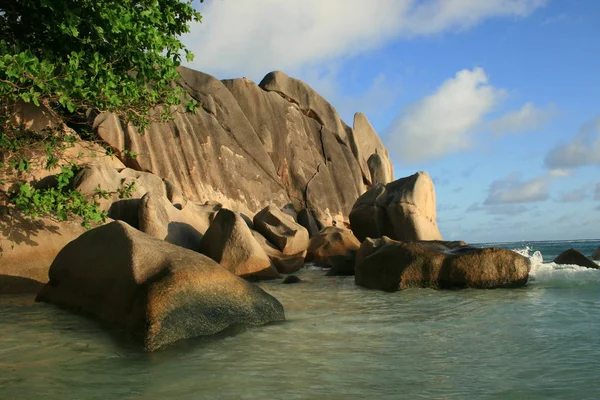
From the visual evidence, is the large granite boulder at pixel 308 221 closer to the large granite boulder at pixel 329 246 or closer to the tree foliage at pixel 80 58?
the large granite boulder at pixel 329 246

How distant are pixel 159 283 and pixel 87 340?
0.85 m

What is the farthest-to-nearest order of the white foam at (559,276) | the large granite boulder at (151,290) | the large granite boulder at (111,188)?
the large granite boulder at (111,188)
the white foam at (559,276)
the large granite boulder at (151,290)


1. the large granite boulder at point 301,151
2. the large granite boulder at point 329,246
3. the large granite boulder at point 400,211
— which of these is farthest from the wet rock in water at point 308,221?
the large granite boulder at point 329,246

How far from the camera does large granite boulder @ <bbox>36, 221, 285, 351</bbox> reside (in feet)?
17.7

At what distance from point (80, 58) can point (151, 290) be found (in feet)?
12.1

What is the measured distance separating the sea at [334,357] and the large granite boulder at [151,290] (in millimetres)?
183

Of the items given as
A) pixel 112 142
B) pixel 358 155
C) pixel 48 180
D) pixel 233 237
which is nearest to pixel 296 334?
pixel 233 237

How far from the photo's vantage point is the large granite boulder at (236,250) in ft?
38.8

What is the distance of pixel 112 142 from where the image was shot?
19.2 metres

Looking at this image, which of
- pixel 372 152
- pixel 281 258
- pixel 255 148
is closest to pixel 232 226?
pixel 281 258

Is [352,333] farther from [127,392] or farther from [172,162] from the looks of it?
[172,162]

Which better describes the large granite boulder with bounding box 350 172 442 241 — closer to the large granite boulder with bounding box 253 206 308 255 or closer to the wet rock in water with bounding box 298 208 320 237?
the wet rock in water with bounding box 298 208 320 237

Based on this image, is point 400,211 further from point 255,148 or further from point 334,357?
point 334,357

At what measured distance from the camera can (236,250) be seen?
11906mm
